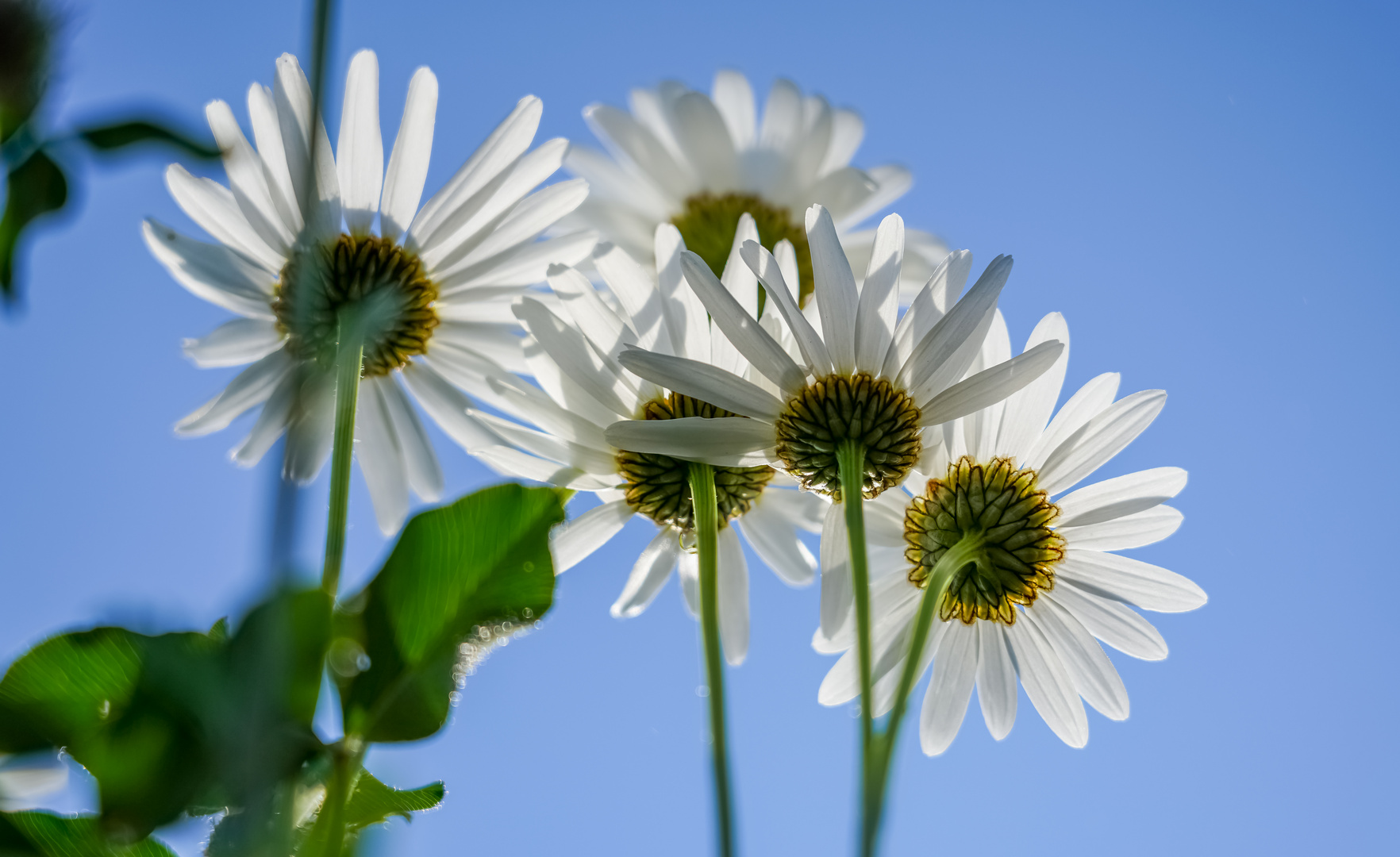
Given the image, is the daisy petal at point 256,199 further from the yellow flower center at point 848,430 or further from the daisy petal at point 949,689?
the daisy petal at point 949,689

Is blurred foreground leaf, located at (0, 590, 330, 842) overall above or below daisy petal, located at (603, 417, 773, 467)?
below

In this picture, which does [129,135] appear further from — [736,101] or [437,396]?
[736,101]

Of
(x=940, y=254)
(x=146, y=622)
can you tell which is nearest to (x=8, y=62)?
(x=146, y=622)

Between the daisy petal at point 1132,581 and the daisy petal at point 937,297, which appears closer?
the daisy petal at point 937,297

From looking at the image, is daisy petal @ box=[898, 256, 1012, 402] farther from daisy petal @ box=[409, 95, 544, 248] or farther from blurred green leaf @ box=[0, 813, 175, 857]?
blurred green leaf @ box=[0, 813, 175, 857]

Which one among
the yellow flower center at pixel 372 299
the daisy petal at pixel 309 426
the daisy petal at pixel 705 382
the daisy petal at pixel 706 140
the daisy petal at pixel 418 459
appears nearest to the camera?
the daisy petal at pixel 309 426

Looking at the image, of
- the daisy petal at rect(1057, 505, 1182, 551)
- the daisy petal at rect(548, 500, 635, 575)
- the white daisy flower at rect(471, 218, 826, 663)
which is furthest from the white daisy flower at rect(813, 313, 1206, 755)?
the daisy petal at rect(548, 500, 635, 575)

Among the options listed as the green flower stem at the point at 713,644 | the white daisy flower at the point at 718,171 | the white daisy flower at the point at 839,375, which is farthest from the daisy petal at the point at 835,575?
the white daisy flower at the point at 718,171
